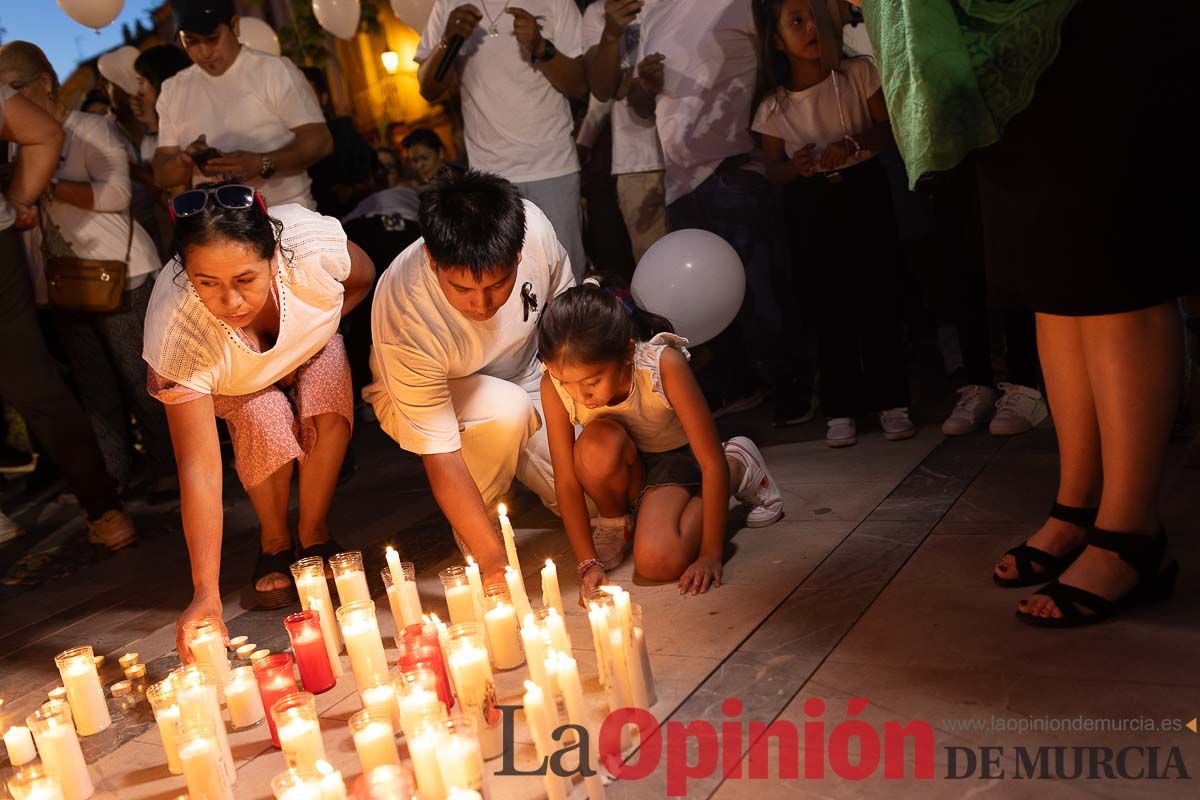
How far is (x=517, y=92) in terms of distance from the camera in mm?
4715

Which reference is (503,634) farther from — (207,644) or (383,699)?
(207,644)

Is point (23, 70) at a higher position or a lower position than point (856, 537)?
higher

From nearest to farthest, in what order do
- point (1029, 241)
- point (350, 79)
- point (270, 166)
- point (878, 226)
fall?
1. point (1029, 241)
2. point (878, 226)
3. point (270, 166)
4. point (350, 79)

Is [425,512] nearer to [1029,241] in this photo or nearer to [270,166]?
[270,166]

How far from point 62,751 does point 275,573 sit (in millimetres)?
1249

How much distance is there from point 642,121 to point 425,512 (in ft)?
6.89

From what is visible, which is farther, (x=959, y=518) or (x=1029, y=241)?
(x=959, y=518)

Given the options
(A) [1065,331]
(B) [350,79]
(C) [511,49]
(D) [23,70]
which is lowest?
(A) [1065,331]

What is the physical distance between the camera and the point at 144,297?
491 cm

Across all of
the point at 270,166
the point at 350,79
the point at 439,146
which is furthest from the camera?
the point at 350,79

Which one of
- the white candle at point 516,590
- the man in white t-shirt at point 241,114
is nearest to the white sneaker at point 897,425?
the white candle at point 516,590

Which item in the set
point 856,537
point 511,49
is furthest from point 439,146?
point 856,537

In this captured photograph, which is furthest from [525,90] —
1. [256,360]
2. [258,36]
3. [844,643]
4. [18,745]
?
[18,745]

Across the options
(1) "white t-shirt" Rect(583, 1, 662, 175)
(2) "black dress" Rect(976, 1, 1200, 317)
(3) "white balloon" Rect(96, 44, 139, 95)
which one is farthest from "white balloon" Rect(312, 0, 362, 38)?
(2) "black dress" Rect(976, 1, 1200, 317)
